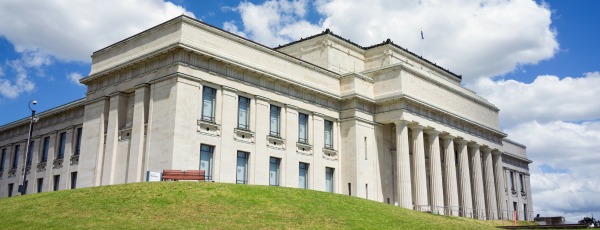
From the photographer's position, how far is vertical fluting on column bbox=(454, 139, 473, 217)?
202 feet

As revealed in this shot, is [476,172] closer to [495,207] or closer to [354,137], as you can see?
[495,207]

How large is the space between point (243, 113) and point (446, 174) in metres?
24.4

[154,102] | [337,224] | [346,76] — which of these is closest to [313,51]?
[346,76]

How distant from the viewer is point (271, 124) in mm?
48719

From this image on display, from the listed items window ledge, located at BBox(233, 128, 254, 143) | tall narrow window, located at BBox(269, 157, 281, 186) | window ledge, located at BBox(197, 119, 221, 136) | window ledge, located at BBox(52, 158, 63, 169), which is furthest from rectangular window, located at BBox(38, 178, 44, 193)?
tall narrow window, located at BBox(269, 157, 281, 186)

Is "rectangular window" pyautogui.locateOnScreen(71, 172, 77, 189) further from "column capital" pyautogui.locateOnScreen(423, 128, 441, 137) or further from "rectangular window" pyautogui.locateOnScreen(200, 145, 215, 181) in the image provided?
"column capital" pyautogui.locateOnScreen(423, 128, 441, 137)

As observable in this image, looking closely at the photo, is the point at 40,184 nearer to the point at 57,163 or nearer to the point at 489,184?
the point at 57,163

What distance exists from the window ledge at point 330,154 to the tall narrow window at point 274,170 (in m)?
5.97

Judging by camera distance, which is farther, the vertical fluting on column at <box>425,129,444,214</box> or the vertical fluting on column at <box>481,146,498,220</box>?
the vertical fluting on column at <box>481,146,498,220</box>

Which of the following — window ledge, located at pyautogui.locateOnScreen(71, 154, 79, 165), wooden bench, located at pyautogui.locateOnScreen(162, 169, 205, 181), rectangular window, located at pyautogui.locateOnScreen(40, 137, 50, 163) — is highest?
rectangular window, located at pyautogui.locateOnScreen(40, 137, 50, 163)

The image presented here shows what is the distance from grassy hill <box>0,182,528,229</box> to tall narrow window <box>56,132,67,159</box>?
93.4 ft

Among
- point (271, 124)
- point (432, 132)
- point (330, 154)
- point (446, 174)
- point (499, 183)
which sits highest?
point (432, 132)

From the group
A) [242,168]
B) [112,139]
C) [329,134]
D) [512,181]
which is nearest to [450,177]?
[329,134]

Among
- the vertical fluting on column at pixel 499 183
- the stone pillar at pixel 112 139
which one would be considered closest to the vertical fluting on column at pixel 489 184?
the vertical fluting on column at pixel 499 183
